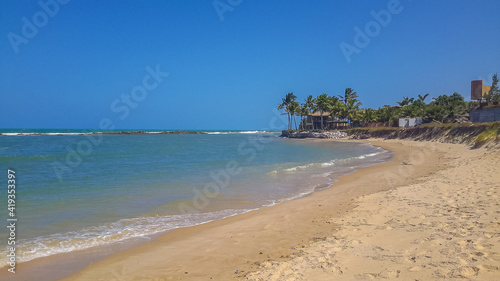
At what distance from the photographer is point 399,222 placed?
630 centimetres

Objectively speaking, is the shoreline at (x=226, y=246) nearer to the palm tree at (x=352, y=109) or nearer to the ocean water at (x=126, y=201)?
the ocean water at (x=126, y=201)

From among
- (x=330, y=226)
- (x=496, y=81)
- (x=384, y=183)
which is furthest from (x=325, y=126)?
(x=330, y=226)

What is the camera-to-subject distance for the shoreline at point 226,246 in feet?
16.5

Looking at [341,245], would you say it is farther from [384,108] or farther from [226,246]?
[384,108]

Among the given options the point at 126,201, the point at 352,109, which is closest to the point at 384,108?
the point at 352,109

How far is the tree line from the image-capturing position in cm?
5103

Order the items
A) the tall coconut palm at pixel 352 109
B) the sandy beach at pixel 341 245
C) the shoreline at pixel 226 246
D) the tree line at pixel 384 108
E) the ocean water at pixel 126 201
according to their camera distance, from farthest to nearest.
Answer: the tall coconut palm at pixel 352 109 < the tree line at pixel 384 108 < the ocean water at pixel 126 201 < the shoreline at pixel 226 246 < the sandy beach at pixel 341 245

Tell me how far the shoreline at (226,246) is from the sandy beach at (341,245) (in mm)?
18

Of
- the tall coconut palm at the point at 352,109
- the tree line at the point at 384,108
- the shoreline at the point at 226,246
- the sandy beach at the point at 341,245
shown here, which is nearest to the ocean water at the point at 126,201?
the shoreline at the point at 226,246

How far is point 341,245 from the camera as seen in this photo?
5.36m

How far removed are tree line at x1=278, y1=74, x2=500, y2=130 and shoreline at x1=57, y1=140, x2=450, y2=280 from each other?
53.1m

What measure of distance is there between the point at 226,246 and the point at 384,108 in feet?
242

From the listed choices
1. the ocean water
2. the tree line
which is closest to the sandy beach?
the ocean water

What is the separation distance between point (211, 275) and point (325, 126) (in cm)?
9252
